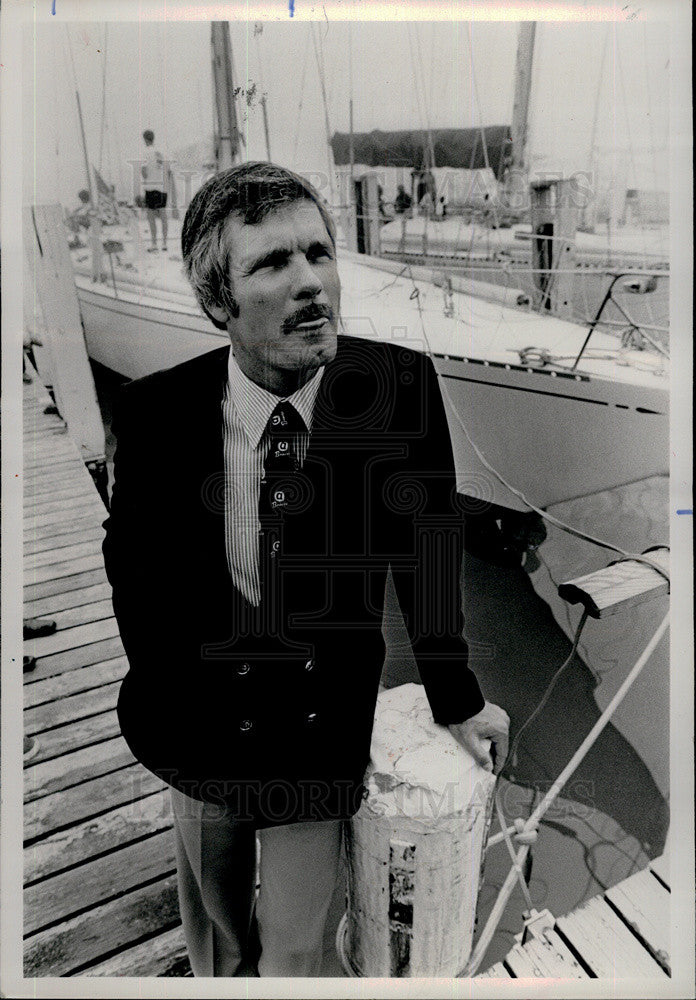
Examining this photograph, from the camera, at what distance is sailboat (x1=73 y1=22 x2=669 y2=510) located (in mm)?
1562

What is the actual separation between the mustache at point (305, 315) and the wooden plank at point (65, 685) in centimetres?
89

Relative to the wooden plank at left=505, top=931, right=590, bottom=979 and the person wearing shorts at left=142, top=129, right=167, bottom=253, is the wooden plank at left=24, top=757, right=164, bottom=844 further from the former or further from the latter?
the person wearing shorts at left=142, top=129, right=167, bottom=253

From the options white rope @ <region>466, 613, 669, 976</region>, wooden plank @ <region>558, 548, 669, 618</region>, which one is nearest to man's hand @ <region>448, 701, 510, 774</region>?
white rope @ <region>466, 613, 669, 976</region>

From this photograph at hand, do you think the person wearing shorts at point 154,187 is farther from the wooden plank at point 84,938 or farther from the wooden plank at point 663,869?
the wooden plank at point 663,869

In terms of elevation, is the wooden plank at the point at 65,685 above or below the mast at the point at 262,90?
below

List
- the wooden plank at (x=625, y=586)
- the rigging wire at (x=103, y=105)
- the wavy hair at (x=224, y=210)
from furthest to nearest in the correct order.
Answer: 1. the wooden plank at (x=625, y=586)
2. the rigging wire at (x=103, y=105)
3. the wavy hair at (x=224, y=210)

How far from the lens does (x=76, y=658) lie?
68.6 inches

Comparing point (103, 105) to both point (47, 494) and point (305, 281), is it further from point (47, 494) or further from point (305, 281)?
point (47, 494)

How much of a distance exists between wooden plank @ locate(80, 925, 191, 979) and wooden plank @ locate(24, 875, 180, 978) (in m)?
0.02

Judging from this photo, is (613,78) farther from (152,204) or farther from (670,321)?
(152,204)

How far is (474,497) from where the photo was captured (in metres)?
1.62

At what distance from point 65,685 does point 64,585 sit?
9.9 inches

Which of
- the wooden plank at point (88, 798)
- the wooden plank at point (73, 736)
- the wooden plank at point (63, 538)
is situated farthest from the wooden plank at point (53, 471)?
the wooden plank at point (88, 798)

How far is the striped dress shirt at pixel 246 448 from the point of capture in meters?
1.51
